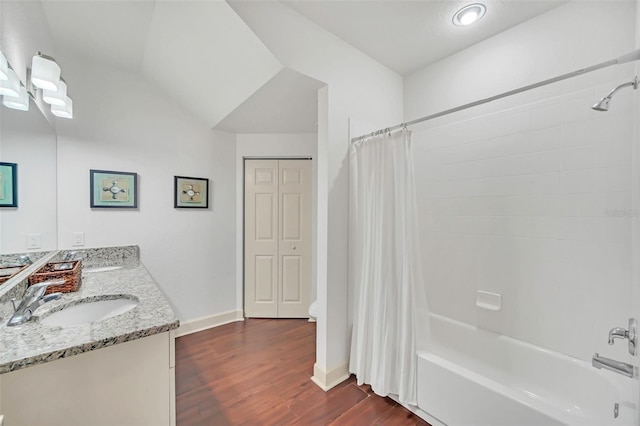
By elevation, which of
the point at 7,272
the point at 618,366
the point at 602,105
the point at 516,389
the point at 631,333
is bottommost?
the point at 516,389

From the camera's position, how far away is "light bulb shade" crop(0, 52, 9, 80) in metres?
1.04

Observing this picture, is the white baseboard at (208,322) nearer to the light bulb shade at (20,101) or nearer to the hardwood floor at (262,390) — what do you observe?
the hardwood floor at (262,390)

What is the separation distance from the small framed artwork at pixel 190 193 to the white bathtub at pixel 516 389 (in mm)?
2554

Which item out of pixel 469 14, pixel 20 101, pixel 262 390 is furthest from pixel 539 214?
pixel 20 101

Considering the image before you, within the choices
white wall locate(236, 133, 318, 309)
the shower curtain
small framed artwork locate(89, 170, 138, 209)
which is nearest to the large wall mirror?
small framed artwork locate(89, 170, 138, 209)

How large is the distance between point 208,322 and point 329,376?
5.39ft

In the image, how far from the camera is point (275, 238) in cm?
315

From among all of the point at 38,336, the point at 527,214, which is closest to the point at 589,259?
the point at 527,214

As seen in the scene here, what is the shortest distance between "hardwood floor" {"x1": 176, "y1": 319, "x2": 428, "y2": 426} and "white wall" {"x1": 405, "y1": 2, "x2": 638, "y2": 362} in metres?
1.07

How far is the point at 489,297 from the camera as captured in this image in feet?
6.38

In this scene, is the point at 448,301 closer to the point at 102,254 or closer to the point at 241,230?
the point at 241,230

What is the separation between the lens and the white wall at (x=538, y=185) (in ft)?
4.86

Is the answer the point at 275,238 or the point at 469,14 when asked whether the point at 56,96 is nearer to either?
the point at 275,238

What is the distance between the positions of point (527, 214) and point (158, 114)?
3387mm
